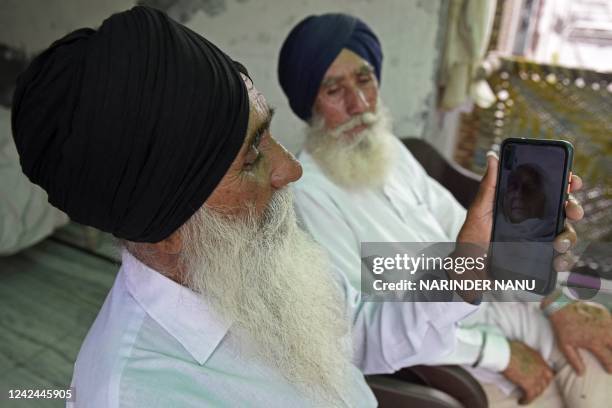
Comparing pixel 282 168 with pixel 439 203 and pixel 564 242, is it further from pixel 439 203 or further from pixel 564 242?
pixel 439 203

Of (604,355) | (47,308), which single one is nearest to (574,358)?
(604,355)

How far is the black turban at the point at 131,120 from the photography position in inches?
22.7

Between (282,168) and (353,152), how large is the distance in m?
0.85

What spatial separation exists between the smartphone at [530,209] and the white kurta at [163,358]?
430mm

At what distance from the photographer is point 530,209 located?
0.73 m

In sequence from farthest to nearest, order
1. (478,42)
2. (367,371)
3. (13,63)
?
(478,42), (13,63), (367,371)

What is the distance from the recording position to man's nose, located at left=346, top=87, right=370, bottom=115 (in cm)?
158

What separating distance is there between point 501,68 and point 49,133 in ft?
9.43

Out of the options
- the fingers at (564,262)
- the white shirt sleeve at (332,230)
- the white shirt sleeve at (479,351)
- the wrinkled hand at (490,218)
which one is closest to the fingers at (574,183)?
the wrinkled hand at (490,218)

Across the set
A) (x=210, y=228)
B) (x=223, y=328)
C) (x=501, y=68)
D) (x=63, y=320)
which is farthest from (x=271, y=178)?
(x=501, y=68)

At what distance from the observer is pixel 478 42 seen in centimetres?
274

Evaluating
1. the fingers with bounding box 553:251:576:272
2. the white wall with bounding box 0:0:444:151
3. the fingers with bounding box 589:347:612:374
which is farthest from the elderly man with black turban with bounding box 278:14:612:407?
the fingers with bounding box 553:251:576:272

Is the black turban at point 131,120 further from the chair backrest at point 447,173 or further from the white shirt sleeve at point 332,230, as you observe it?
the chair backrest at point 447,173

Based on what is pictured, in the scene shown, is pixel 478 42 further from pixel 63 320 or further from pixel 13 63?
pixel 63 320
